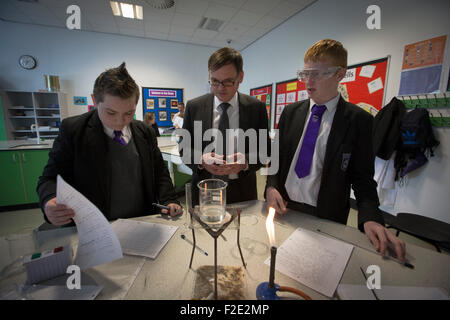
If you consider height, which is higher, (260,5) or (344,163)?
(260,5)

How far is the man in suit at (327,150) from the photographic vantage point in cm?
107

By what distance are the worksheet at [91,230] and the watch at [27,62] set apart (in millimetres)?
6708

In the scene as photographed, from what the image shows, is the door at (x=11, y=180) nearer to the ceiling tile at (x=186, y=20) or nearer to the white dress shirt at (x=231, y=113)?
the white dress shirt at (x=231, y=113)

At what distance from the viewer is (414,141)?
230 centimetres

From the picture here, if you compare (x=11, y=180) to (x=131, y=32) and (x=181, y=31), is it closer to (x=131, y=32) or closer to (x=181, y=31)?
(x=131, y=32)

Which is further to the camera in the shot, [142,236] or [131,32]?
[131,32]

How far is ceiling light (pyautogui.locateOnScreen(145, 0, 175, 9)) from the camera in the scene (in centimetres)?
372

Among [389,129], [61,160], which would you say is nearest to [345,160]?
[61,160]

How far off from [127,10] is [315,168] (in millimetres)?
5087

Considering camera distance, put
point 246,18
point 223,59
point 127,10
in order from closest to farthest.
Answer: point 223,59, point 127,10, point 246,18

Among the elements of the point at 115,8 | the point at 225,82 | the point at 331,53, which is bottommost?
the point at 225,82

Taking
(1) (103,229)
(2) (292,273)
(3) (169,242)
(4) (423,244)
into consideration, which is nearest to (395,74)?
(4) (423,244)

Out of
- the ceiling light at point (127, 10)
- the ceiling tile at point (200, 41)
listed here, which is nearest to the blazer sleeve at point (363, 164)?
the ceiling light at point (127, 10)

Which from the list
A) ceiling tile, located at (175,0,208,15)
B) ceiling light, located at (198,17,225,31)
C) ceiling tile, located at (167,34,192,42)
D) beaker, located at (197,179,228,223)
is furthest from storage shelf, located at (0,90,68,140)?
beaker, located at (197,179,228,223)
